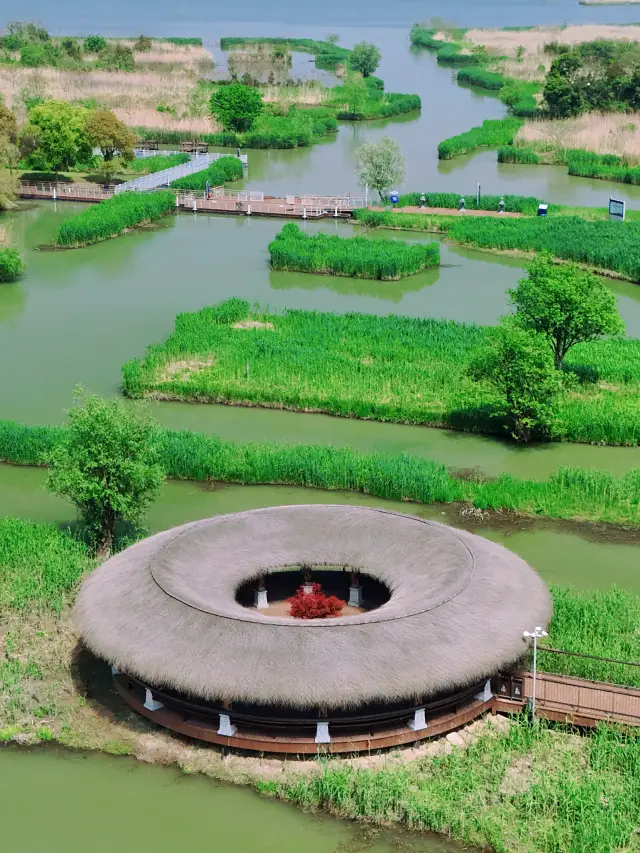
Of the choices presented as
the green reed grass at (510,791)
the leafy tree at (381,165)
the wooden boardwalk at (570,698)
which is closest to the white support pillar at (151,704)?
the green reed grass at (510,791)

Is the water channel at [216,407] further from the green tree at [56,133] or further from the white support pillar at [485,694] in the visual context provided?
the green tree at [56,133]

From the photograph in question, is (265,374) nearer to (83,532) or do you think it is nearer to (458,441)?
(458,441)

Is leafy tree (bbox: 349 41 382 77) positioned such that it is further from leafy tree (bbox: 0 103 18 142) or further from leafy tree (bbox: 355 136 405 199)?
leafy tree (bbox: 355 136 405 199)

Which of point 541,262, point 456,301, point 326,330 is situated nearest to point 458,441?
point 541,262

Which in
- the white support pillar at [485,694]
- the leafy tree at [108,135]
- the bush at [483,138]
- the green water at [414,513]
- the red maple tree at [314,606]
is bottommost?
the green water at [414,513]

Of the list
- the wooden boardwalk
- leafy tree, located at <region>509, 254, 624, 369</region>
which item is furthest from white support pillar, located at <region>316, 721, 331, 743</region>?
leafy tree, located at <region>509, 254, 624, 369</region>

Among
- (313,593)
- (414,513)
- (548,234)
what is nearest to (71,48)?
(548,234)
